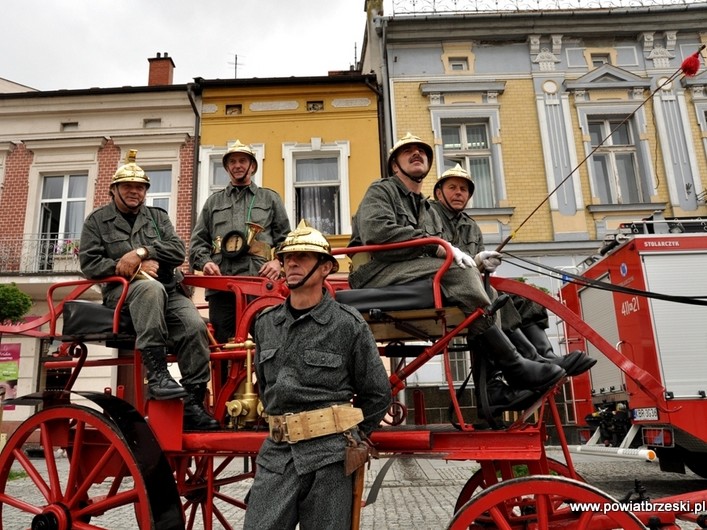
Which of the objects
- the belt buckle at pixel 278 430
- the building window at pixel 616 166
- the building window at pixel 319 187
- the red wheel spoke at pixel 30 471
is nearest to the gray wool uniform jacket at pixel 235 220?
the red wheel spoke at pixel 30 471

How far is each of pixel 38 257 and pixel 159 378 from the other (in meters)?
11.7

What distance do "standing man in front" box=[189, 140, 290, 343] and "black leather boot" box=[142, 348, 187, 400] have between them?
37.7 inches

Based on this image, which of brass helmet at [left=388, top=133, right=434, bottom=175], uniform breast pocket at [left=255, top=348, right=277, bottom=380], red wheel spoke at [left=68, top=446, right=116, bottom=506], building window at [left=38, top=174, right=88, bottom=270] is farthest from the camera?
building window at [left=38, top=174, right=88, bottom=270]

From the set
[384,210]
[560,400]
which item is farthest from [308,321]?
[560,400]

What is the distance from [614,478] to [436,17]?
32.7 ft

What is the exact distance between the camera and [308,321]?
8.98ft

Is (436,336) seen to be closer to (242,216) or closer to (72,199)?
(242,216)

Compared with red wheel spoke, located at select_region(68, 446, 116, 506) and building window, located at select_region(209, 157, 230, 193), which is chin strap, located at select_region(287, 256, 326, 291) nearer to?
red wheel spoke, located at select_region(68, 446, 116, 506)

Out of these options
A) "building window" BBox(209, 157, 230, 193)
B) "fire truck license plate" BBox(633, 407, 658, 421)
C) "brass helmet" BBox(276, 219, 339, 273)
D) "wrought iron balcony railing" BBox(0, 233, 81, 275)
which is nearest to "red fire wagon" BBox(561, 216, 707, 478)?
"fire truck license plate" BBox(633, 407, 658, 421)

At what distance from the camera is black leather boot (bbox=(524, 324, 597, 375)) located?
3.43 meters

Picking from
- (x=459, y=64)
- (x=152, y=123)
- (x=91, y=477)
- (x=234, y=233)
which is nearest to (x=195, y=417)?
(x=91, y=477)

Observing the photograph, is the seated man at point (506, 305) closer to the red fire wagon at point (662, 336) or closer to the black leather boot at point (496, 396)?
the black leather boot at point (496, 396)

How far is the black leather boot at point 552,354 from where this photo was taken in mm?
3434

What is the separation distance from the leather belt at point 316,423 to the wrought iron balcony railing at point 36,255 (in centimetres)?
1211
